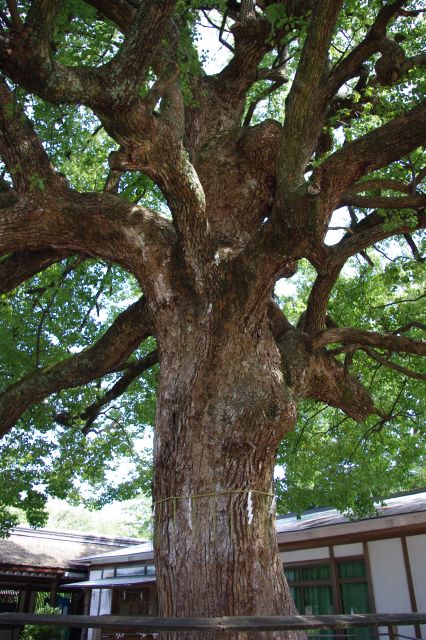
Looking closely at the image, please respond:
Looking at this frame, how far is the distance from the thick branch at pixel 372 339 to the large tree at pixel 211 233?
2 cm

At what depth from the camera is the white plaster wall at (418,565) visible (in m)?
9.30

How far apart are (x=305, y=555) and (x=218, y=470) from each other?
8.14m

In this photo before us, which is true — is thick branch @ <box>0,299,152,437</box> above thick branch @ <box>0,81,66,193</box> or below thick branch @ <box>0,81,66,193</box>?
below

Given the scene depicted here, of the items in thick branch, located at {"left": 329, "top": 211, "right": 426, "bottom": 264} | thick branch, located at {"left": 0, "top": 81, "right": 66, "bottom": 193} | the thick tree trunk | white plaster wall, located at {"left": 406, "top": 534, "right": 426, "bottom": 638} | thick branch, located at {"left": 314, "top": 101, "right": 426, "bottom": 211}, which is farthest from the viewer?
white plaster wall, located at {"left": 406, "top": 534, "right": 426, "bottom": 638}

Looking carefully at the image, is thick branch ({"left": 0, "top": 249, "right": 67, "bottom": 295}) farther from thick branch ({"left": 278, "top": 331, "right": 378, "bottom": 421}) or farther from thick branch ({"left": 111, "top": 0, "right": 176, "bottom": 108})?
thick branch ({"left": 278, "top": 331, "right": 378, "bottom": 421})

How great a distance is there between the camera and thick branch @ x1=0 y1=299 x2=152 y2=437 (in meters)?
6.46

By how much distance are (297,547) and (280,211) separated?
8714 millimetres

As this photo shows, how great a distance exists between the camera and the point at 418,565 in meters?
9.49

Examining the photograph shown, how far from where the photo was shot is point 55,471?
991 cm

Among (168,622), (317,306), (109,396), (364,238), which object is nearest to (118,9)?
(364,238)

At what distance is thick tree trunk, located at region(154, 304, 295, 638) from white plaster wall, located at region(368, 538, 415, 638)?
20.2ft

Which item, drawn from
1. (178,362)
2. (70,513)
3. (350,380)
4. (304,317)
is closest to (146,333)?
(178,362)

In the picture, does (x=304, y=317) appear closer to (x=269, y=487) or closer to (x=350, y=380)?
(x=350, y=380)

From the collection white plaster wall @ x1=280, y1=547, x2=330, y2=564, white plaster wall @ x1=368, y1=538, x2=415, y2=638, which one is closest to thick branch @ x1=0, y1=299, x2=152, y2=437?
white plaster wall @ x1=368, y1=538, x2=415, y2=638
